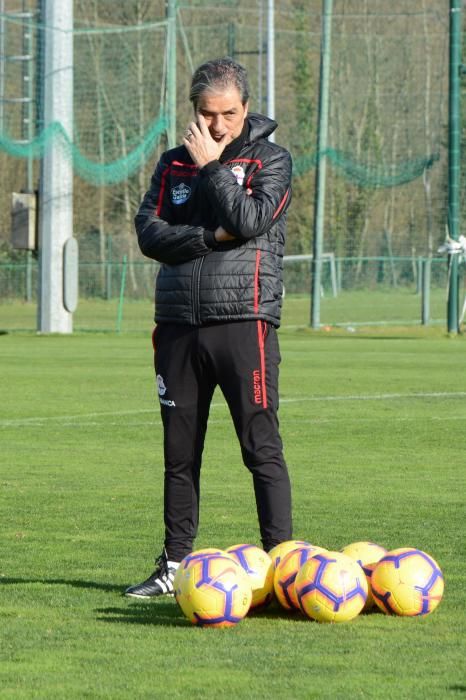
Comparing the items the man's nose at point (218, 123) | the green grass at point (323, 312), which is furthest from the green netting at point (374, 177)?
the man's nose at point (218, 123)

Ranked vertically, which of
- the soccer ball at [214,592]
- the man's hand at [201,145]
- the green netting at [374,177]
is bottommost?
the soccer ball at [214,592]

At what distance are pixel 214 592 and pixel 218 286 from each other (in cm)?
130

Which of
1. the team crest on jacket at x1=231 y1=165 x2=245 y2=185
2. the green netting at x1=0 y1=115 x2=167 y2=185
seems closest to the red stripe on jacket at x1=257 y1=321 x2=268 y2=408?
the team crest on jacket at x1=231 y1=165 x2=245 y2=185

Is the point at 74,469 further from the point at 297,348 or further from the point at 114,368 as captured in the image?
the point at 297,348

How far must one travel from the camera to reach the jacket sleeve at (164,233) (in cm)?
664

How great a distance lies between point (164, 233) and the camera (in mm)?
6691

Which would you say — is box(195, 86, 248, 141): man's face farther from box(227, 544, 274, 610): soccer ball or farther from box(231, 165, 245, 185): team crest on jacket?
box(227, 544, 274, 610): soccer ball

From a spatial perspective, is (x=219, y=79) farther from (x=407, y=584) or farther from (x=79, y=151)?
(x=79, y=151)

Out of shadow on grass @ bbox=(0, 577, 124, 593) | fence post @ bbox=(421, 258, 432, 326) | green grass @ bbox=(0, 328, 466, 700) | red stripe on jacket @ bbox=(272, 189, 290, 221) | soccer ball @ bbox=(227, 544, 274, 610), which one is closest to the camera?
green grass @ bbox=(0, 328, 466, 700)

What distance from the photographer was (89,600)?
6773mm

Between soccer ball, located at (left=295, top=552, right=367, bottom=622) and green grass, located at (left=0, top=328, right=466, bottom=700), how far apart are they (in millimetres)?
84

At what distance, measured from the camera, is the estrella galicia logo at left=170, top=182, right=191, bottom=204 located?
268 inches

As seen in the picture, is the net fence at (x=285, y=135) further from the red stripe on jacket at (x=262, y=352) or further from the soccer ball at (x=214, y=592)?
the soccer ball at (x=214, y=592)

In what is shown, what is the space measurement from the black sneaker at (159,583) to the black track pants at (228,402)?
55 mm
